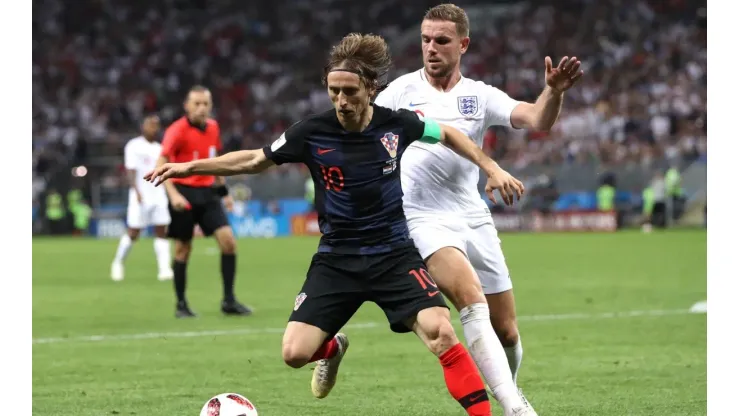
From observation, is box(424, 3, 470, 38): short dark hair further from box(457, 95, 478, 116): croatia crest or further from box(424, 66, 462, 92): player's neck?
box(457, 95, 478, 116): croatia crest

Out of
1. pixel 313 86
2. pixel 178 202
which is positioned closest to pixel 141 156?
pixel 178 202

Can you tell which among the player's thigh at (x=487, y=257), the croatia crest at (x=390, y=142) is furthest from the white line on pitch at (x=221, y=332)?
the croatia crest at (x=390, y=142)

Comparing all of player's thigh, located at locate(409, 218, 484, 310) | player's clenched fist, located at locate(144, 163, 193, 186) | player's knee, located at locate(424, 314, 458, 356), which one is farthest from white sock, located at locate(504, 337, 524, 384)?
player's clenched fist, located at locate(144, 163, 193, 186)

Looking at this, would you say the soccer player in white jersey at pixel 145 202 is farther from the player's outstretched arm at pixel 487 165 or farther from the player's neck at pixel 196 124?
the player's outstretched arm at pixel 487 165

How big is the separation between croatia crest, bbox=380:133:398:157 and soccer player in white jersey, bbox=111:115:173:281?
34.2 feet

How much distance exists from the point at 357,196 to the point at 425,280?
20.2 inches

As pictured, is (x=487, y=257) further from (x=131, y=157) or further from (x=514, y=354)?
(x=131, y=157)

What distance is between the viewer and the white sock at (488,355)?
5.52 m

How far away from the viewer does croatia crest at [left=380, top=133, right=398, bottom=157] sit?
5.52m

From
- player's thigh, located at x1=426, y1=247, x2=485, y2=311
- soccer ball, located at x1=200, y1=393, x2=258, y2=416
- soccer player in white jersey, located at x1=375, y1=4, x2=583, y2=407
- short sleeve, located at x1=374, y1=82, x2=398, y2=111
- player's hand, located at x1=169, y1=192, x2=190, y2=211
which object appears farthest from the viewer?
player's hand, located at x1=169, y1=192, x2=190, y2=211

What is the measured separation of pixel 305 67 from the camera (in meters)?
38.1

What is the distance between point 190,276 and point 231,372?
8847 millimetres

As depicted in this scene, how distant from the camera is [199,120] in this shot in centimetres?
1158
